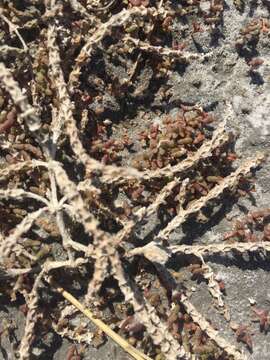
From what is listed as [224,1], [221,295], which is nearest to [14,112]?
[224,1]

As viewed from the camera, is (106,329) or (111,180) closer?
(111,180)

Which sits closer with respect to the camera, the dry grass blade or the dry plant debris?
the dry plant debris

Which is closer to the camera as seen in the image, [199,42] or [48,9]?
[48,9]

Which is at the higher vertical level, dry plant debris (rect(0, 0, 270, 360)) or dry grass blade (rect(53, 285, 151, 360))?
dry plant debris (rect(0, 0, 270, 360))

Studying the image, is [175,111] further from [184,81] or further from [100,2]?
[100,2]

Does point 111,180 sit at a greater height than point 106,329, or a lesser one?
greater
